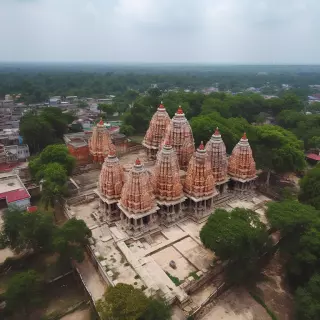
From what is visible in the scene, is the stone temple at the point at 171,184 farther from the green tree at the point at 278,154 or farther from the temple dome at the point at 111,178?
the green tree at the point at 278,154

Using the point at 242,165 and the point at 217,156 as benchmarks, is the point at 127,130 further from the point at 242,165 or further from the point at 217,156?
the point at 242,165

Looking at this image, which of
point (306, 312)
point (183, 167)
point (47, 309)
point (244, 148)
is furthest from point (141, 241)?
point (244, 148)

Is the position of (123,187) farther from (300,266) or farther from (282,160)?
(282,160)

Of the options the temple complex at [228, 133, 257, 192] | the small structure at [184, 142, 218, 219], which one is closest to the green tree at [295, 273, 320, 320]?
the small structure at [184, 142, 218, 219]

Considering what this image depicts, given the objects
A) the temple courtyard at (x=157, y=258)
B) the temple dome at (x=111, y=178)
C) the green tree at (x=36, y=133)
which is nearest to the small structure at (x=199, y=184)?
the temple courtyard at (x=157, y=258)

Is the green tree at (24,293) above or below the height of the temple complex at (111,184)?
below
